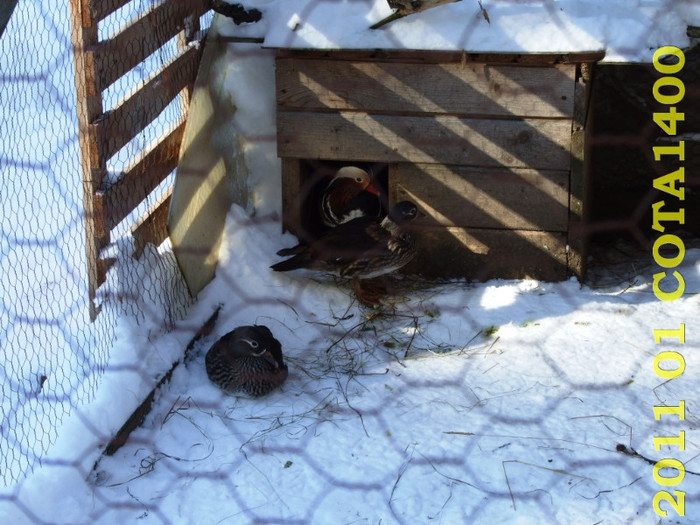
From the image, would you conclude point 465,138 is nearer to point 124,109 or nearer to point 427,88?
point 427,88

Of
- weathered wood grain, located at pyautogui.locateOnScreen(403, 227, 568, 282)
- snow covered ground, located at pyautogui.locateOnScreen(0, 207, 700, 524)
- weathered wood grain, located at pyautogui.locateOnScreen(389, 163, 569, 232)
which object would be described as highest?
weathered wood grain, located at pyautogui.locateOnScreen(389, 163, 569, 232)

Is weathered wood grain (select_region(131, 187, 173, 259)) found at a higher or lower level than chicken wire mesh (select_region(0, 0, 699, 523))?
higher

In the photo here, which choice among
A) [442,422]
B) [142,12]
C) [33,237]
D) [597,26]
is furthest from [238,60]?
[442,422]

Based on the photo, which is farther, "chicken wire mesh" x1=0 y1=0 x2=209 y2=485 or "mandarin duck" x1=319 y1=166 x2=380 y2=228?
"mandarin duck" x1=319 y1=166 x2=380 y2=228

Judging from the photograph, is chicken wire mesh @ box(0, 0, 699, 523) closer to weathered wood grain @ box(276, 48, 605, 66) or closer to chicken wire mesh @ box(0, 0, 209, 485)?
chicken wire mesh @ box(0, 0, 209, 485)

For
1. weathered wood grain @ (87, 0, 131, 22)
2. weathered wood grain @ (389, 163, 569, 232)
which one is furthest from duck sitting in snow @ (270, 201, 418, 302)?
weathered wood grain @ (87, 0, 131, 22)

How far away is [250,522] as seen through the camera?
6.08 ft

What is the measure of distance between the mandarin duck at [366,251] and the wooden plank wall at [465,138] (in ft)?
0.43

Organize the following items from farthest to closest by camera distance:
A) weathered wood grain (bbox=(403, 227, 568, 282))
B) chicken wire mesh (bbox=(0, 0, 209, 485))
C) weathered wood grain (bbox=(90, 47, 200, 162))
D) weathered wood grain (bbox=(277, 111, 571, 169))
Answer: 1. weathered wood grain (bbox=(403, 227, 568, 282))
2. weathered wood grain (bbox=(277, 111, 571, 169))
3. weathered wood grain (bbox=(90, 47, 200, 162))
4. chicken wire mesh (bbox=(0, 0, 209, 485))

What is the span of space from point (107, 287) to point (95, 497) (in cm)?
55

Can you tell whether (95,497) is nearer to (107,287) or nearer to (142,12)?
(107,287)

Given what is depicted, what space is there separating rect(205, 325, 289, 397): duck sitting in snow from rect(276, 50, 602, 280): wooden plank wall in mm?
691

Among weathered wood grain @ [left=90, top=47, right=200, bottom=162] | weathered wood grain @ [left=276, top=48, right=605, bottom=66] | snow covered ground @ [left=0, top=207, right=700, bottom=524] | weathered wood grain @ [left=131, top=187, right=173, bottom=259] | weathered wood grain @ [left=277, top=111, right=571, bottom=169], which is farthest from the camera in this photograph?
weathered wood grain @ [left=277, top=111, right=571, bottom=169]

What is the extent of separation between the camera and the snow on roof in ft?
7.98
